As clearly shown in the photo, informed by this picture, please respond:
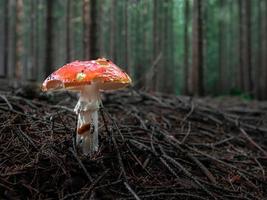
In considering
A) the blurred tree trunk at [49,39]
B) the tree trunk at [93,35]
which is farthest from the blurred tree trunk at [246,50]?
the tree trunk at [93,35]

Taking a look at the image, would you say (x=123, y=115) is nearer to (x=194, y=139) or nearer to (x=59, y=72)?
(x=194, y=139)

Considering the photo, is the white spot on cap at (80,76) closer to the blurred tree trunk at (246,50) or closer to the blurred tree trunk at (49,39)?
the blurred tree trunk at (49,39)

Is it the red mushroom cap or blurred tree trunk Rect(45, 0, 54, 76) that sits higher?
blurred tree trunk Rect(45, 0, 54, 76)

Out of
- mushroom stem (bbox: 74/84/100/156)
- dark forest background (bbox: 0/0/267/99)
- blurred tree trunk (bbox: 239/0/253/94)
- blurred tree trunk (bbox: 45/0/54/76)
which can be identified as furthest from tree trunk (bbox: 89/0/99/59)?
blurred tree trunk (bbox: 239/0/253/94)

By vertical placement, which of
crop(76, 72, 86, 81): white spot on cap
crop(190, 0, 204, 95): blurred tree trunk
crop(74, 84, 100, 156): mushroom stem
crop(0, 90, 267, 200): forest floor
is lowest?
crop(0, 90, 267, 200): forest floor

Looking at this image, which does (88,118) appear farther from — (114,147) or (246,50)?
(246,50)

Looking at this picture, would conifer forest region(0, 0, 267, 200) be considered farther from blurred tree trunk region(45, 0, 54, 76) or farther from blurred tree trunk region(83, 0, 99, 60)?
blurred tree trunk region(45, 0, 54, 76)

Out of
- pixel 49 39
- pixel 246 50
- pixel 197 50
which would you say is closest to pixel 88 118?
pixel 49 39
